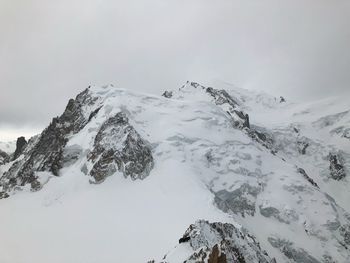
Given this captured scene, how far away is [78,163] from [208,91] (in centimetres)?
5797

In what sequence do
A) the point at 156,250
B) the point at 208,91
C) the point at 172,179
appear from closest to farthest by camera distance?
the point at 156,250, the point at 172,179, the point at 208,91

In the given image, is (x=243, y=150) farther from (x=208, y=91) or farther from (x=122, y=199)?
(x=208, y=91)

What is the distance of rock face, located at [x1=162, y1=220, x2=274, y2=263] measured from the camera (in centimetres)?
2714

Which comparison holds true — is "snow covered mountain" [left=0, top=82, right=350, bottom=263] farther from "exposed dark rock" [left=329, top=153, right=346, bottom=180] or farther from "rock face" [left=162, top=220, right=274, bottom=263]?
"exposed dark rock" [left=329, top=153, right=346, bottom=180]

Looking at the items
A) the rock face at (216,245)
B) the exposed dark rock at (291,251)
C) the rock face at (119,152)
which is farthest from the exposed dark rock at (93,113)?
the rock face at (216,245)

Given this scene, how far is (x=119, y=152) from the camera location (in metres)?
68.8

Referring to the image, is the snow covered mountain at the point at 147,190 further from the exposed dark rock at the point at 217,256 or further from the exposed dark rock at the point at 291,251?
the exposed dark rock at the point at 217,256

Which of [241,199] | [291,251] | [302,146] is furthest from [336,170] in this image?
[291,251]

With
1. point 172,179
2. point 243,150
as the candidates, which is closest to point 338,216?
point 243,150

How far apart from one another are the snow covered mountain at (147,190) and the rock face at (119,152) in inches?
6.1

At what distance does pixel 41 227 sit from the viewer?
5925cm

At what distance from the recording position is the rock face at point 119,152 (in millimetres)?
67188

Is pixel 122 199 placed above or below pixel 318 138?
below

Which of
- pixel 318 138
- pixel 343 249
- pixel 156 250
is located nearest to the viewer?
pixel 156 250
